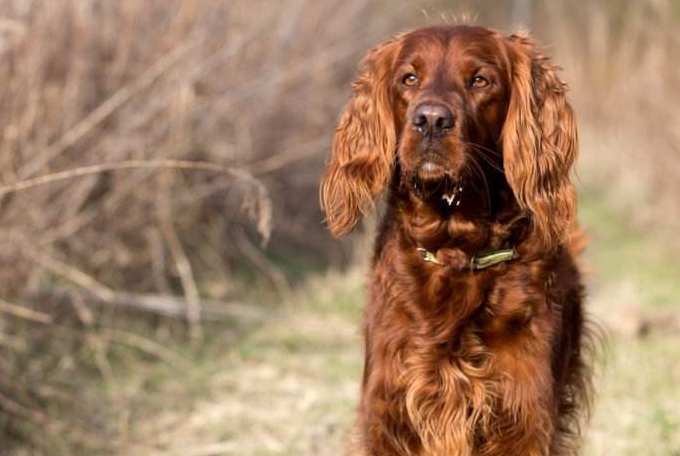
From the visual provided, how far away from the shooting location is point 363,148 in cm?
376

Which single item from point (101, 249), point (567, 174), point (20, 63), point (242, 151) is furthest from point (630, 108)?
point (567, 174)

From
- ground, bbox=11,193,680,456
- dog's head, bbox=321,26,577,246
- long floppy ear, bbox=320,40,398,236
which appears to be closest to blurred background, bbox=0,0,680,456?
ground, bbox=11,193,680,456

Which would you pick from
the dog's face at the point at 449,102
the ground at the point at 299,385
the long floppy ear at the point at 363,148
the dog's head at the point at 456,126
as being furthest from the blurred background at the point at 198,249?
the dog's face at the point at 449,102

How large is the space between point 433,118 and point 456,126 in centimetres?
7

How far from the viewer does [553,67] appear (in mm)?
3789

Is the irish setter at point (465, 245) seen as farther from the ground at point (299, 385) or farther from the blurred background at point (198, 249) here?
the ground at point (299, 385)

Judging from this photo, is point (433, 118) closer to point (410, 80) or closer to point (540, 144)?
point (410, 80)

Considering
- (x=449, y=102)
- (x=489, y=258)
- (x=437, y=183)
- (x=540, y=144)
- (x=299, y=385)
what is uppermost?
(x=449, y=102)

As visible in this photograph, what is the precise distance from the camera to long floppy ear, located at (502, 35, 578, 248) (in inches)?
139

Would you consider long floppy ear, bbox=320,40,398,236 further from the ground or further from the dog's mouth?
the ground

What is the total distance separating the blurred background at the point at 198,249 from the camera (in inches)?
206

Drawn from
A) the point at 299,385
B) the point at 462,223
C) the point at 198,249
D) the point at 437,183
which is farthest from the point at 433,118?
the point at 198,249

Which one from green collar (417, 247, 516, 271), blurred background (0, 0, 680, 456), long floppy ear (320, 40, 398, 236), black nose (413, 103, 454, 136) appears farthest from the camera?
blurred background (0, 0, 680, 456)

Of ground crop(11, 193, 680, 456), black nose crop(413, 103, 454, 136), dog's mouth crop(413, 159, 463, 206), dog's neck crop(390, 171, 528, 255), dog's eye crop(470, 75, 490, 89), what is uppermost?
dog's eye crop(470, 75, 490, 89)
